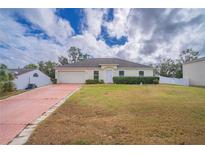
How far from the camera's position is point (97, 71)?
73.2 ft

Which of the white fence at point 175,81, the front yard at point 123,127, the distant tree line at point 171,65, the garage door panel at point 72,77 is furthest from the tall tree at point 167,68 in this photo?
the front yard at point 123,127

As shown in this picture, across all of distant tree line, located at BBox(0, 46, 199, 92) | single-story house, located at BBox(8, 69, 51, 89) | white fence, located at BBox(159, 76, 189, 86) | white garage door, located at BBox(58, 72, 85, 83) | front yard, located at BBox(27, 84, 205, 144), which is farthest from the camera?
distant tree line, located at BBox(0, 46, 199, 92)

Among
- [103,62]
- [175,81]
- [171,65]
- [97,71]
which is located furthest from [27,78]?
[171,65]

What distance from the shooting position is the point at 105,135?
4.14m

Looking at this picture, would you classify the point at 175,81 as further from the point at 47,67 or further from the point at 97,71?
the point at 47,67

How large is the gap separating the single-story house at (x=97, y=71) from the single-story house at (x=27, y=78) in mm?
2960

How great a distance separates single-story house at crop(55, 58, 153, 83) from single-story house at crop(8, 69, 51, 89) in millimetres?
2960

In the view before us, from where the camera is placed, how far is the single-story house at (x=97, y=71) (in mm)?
22141

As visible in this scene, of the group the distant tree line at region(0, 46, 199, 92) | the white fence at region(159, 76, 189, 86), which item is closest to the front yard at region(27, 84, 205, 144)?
the white fence at region(159, 76, 189, 86)

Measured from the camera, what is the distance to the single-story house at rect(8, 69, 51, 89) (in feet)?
63.1

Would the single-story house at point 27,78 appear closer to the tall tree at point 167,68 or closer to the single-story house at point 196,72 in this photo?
the tall tree at point 167,68

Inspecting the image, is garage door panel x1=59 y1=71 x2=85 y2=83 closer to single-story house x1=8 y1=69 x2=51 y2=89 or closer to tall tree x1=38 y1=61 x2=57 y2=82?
single-story house x1=8 y1=69 x2=51 y2=89

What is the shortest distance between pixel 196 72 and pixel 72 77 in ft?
45.4
